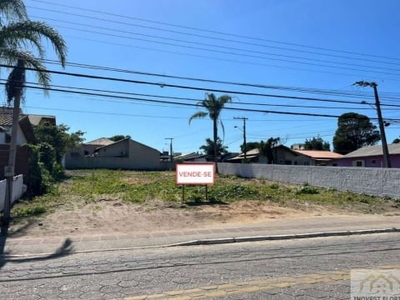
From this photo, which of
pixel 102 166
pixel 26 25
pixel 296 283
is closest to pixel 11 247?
pixel 296 283

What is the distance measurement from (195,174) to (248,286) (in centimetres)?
1058

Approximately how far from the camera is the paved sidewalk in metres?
7.48

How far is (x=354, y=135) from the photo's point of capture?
70875 millimetres

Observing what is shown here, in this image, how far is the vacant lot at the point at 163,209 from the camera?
9930mm

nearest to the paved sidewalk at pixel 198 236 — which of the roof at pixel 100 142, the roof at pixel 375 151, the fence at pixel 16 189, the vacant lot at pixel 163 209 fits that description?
the vacant lot at pixel 163 209

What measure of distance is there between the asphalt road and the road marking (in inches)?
0.5

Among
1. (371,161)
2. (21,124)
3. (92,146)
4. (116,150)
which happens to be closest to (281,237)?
(21,124)

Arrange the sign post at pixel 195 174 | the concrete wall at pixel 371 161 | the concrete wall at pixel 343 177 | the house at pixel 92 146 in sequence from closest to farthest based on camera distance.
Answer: the sign post at pixel 195 174 < the concrete wall at pixel 343 177 < the concrete wall at pixel 371 161 < the house at pixel 92 146

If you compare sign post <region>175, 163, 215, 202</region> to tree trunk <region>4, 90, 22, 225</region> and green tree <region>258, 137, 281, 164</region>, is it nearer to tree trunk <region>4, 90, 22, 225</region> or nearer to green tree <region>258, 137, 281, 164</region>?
tree trunk <region>4, 90, 22, 225</region>

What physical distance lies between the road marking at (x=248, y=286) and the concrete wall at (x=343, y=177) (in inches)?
517

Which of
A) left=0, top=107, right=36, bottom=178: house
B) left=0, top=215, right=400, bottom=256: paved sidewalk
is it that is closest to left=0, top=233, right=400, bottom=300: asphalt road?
left=0, top=215, right=400, bottom=256: paved sidewalk

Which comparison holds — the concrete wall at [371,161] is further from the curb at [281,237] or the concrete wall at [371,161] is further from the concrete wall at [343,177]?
the curb at [281,237]

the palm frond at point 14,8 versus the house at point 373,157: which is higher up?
the palm frond at point 14,8

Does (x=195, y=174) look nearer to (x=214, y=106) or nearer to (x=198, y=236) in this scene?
(x=198, y=236)
